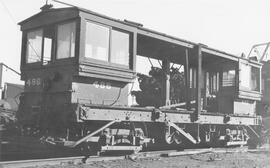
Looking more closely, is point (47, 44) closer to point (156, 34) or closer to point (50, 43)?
point (50, 43)

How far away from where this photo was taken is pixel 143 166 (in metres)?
7.64

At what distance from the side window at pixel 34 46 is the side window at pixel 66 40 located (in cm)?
85

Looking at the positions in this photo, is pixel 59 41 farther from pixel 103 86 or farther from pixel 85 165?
pixel 85 165

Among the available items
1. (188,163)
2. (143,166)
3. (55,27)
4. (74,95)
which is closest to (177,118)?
(188,163)

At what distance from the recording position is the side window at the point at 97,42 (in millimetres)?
7973

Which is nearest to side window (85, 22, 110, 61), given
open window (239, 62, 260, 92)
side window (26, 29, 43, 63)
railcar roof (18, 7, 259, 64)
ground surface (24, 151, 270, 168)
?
railcar roof (18, 7, 259, 64)

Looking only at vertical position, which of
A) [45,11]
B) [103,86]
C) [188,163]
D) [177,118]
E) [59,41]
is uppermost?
[45,11]

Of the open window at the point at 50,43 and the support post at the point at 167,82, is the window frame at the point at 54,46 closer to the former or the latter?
the open window at the point at 50,43

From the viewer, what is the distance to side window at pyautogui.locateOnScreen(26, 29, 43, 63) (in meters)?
9.06

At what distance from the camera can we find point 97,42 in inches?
321

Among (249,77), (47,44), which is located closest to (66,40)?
(47,44)

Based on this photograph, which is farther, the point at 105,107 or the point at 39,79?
the point at 39,79

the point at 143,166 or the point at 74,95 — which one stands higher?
the point at 74,95

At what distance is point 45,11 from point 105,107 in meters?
3.10
